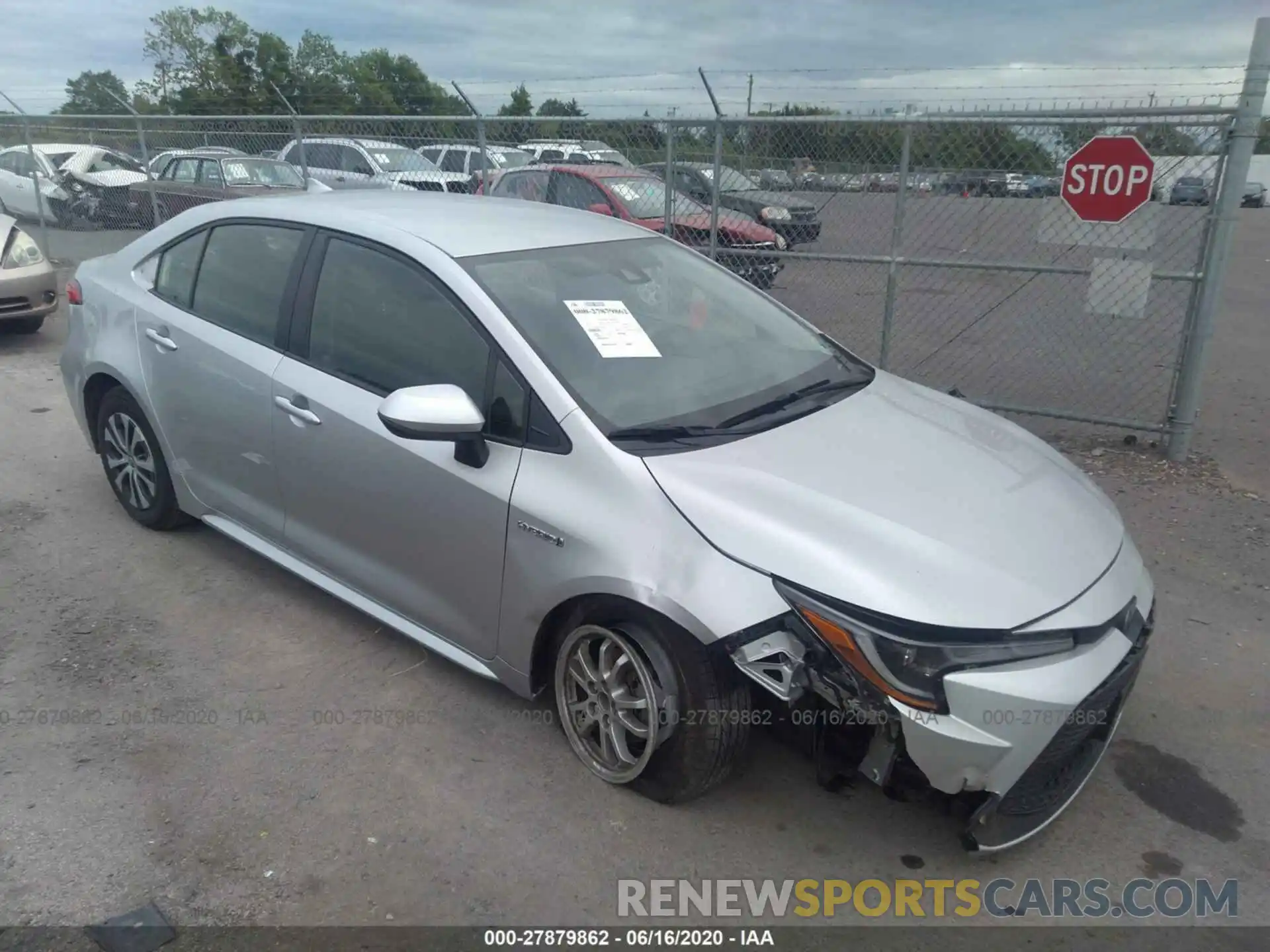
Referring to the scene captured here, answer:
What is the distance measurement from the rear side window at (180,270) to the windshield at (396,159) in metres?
6.17

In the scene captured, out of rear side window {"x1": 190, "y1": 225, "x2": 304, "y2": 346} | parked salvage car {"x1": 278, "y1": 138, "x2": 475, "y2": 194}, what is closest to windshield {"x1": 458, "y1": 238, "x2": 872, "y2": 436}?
rear side window {"x1": 190, "y1": 225, "x2": 304, "y2": 346}

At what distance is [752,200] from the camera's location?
759cm

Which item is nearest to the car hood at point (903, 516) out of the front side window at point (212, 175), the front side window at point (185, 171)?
the front side window at point (212, 175)

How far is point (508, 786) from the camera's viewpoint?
3098 millimetres

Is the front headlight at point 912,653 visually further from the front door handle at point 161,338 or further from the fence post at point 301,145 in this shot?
the fence post at point 301,145

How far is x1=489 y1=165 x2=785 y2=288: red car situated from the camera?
7.70 m

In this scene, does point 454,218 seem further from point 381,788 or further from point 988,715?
point 988,715

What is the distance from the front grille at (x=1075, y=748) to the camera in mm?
2537

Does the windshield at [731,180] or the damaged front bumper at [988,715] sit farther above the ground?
the windshield at [731,180]

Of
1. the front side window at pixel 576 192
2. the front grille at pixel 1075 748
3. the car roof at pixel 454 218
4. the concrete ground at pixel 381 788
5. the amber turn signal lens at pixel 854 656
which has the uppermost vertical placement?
the car roof at pixel 454 218

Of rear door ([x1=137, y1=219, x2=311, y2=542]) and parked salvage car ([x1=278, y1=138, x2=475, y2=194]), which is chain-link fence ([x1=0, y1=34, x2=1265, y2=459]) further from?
rear door ([x1=137, y1=219, x2=311, y2=542])

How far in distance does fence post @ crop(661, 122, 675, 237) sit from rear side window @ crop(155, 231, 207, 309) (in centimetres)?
408

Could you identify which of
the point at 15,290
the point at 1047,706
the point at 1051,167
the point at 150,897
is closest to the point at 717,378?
the point at 1047,706

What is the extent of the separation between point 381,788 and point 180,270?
8.75 ft
